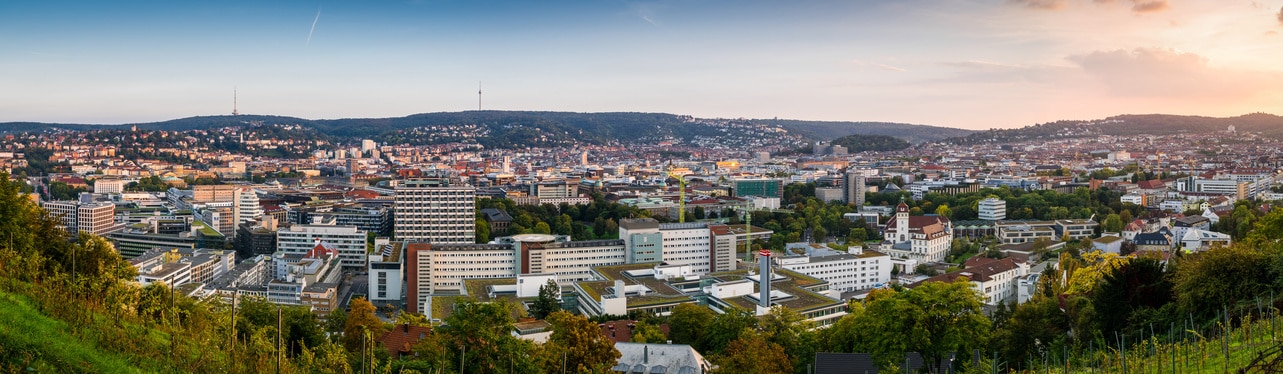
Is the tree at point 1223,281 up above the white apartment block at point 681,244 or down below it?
above

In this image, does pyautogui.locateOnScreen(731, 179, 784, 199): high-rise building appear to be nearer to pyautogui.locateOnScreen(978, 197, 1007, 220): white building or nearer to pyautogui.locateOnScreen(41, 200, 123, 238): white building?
pyautogui.locateOnScreen(978, 197, 1007, 220): white building

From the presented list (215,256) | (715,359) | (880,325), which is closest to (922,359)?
(880,325)

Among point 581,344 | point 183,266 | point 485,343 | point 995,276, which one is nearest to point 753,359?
point 581,344

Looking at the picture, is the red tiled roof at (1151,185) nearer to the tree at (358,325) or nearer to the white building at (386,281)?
the white building at (386,281)

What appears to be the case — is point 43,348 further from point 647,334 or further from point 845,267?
Result: point 845,267

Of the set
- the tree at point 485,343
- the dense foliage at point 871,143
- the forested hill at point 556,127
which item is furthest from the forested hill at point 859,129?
the tree at point 485,343

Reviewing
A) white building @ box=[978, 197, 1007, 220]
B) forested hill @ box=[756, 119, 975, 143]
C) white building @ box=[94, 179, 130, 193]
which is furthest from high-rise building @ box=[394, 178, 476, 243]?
forested hill @ box=[756, 119, 975, 143]

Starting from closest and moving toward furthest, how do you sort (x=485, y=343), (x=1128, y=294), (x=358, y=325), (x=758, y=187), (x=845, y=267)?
(x=485, y=343) → (x=1128, y=294) → (x=358, y=325) → (x=845, y=267) → (x=758, y=187)
